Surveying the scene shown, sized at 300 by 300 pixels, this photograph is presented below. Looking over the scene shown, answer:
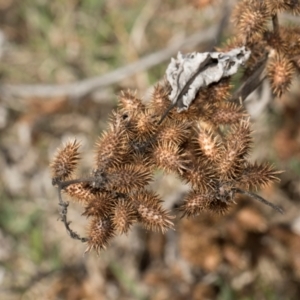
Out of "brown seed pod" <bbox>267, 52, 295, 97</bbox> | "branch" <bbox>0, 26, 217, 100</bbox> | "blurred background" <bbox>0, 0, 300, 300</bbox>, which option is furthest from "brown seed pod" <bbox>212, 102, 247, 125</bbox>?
"branch" <bbox>0, 26, 217, 100</bbox>

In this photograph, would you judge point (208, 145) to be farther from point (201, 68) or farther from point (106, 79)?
point (106, 79)

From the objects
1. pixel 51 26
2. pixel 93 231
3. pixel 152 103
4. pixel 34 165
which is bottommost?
pixel 93 231

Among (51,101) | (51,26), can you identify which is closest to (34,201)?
(51,101)

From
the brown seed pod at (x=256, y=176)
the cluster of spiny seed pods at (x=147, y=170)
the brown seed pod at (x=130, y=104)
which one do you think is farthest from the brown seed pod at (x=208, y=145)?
the brown seed pod at (x=130, y=104)

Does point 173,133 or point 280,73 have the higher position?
point 280,73

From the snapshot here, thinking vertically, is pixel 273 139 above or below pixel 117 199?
above

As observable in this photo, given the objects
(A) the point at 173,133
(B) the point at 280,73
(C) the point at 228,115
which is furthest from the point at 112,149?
(B) the point at 280,73

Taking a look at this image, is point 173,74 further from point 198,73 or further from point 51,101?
point 51,101
